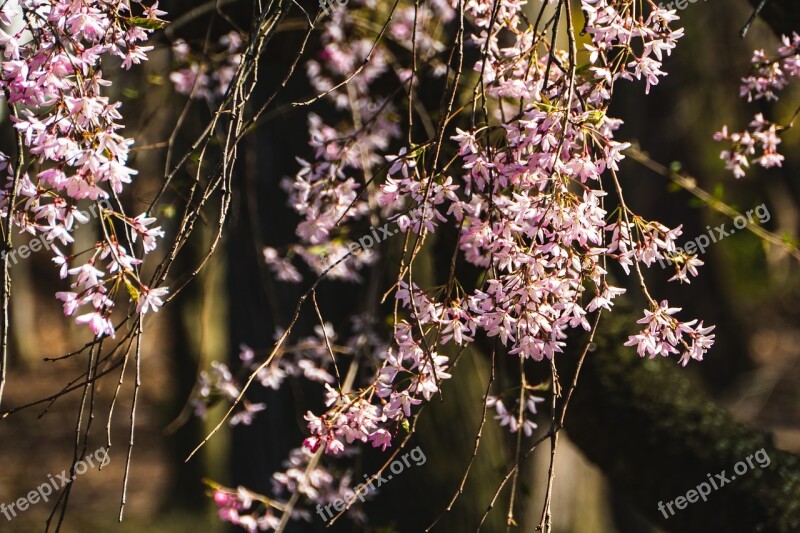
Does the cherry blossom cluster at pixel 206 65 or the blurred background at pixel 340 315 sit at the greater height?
the cherry blossom cluster at pixel 206 65

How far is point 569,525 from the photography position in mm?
3859

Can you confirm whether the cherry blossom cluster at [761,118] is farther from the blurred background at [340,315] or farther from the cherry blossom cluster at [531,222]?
the cherry blossom cluster at [531,222]

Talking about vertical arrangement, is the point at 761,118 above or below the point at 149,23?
below

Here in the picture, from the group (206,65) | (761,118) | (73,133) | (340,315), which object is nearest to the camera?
(73,133)

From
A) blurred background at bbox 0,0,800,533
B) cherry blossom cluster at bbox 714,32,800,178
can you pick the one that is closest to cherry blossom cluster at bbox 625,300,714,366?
cherry blossom cluster at bbox 714,32,800,178

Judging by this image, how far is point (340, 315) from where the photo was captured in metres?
3.55

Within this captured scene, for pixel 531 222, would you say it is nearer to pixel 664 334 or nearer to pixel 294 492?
pixel 664 334

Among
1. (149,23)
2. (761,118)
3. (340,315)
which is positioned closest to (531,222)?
Answer: (149,23)

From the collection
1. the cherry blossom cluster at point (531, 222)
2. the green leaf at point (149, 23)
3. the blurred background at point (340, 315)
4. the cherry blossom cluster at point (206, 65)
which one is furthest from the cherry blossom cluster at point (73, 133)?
the cherry blossom cluster at point (206, 65)

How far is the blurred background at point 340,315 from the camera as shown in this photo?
3.29 metres

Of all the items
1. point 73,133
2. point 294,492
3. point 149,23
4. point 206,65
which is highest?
point 206,65

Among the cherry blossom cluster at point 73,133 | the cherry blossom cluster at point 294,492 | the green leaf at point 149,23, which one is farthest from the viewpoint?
the cherry blossom cluster at point 294,492

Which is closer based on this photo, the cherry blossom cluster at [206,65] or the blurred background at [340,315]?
the cherry blossom cluster at [206,65]

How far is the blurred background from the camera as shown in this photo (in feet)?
10.8
